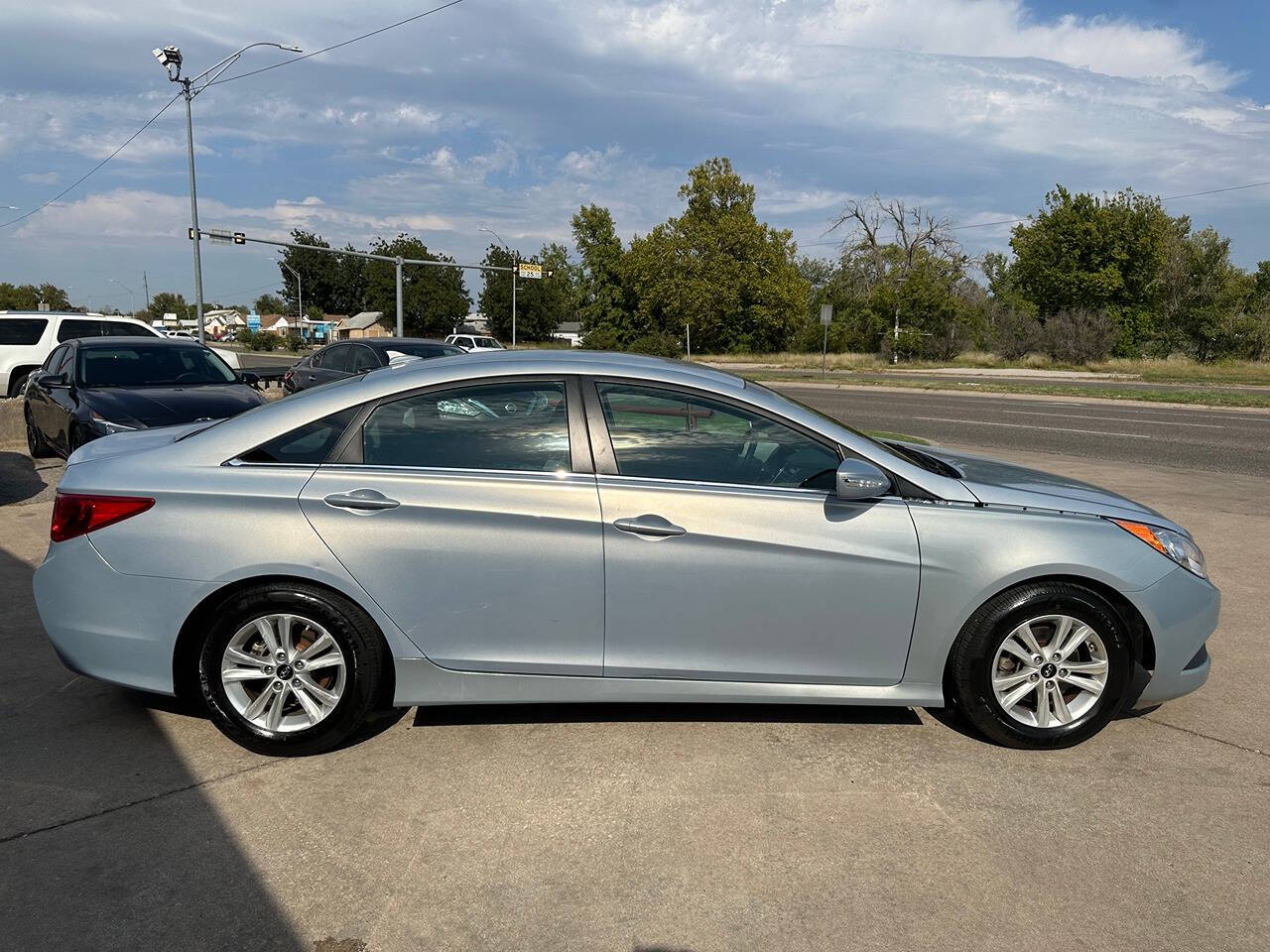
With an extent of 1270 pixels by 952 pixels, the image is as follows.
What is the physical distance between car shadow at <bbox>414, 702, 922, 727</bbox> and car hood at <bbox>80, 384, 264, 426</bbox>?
5.25 meters

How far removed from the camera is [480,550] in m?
3.48

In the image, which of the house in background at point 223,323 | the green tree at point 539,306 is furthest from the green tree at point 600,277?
the house in background at point 223,323

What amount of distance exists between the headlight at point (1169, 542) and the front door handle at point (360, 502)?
2906 millimetres

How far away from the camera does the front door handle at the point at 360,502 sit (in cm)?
347

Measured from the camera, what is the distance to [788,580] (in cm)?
349

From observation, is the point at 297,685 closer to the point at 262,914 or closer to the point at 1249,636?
the point at 262,914

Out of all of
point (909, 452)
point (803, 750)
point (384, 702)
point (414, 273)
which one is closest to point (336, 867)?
point (384, 702)

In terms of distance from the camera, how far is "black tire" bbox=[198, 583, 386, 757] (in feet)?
11.4

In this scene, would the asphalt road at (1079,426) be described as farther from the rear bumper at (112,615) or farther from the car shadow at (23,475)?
the rear bumper at (112,615)

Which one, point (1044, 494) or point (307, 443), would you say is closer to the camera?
point (307, 443)

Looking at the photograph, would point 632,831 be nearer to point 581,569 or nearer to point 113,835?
point 581,569

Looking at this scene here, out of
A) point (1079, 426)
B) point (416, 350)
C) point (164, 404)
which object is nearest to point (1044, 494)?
point (164, 404)

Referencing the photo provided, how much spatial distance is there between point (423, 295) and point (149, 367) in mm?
79883

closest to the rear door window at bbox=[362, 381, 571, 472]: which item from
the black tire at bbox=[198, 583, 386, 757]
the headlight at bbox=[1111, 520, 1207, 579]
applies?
the black tire at bbox=[198, 583, 386, 757]
